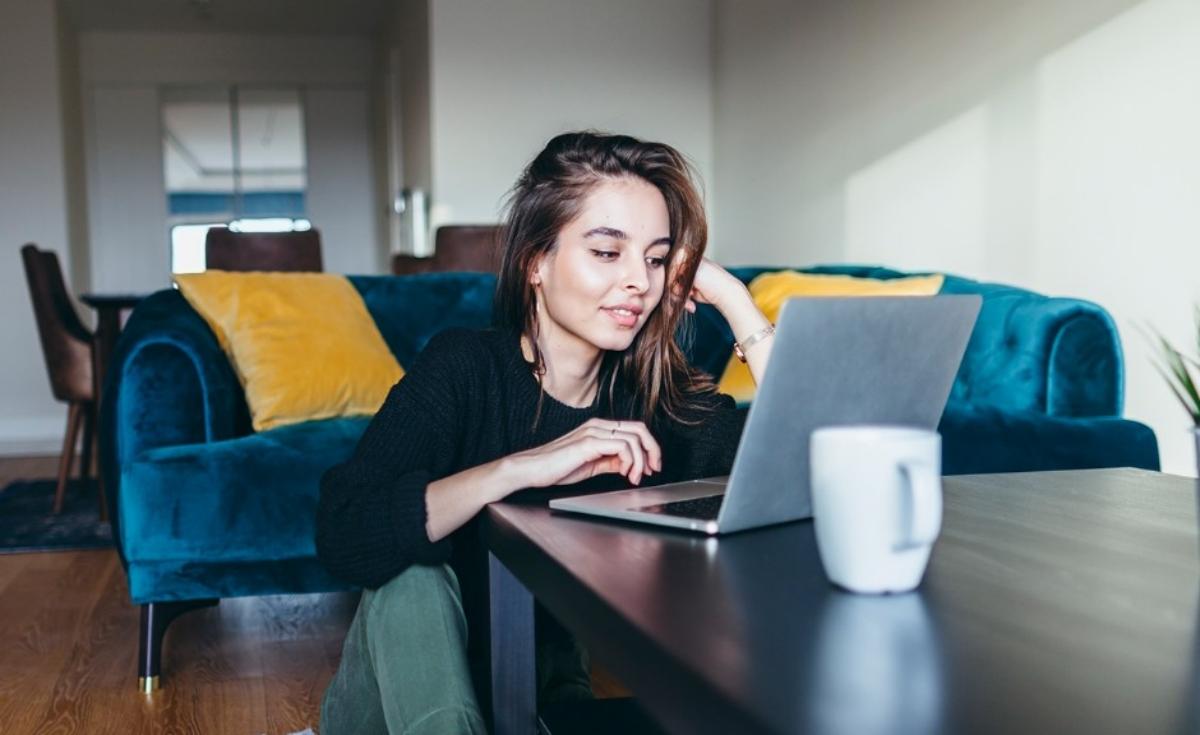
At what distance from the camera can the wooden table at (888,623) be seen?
0.58 m

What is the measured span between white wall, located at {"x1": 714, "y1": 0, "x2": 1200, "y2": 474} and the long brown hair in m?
0.76

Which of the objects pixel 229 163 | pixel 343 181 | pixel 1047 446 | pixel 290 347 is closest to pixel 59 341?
pixel 290 347

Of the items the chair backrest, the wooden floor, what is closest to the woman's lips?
the wooden floor

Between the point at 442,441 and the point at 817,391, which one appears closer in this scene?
the point at 817,391

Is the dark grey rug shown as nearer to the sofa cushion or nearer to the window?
the sofa cushion

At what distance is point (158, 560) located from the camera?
2422mm

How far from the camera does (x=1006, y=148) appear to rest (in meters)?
3.35

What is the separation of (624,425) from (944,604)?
0.45m

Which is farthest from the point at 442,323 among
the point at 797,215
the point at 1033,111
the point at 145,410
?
the point at 797,215

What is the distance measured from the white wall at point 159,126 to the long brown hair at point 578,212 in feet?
26.8

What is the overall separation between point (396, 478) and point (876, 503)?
0.66 m

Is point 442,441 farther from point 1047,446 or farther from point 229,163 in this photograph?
point 229,163

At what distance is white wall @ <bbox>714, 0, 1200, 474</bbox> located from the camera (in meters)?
2.71

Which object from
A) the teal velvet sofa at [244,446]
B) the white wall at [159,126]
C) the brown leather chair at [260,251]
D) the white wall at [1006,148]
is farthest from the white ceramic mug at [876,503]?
the white wall at [159,126]
